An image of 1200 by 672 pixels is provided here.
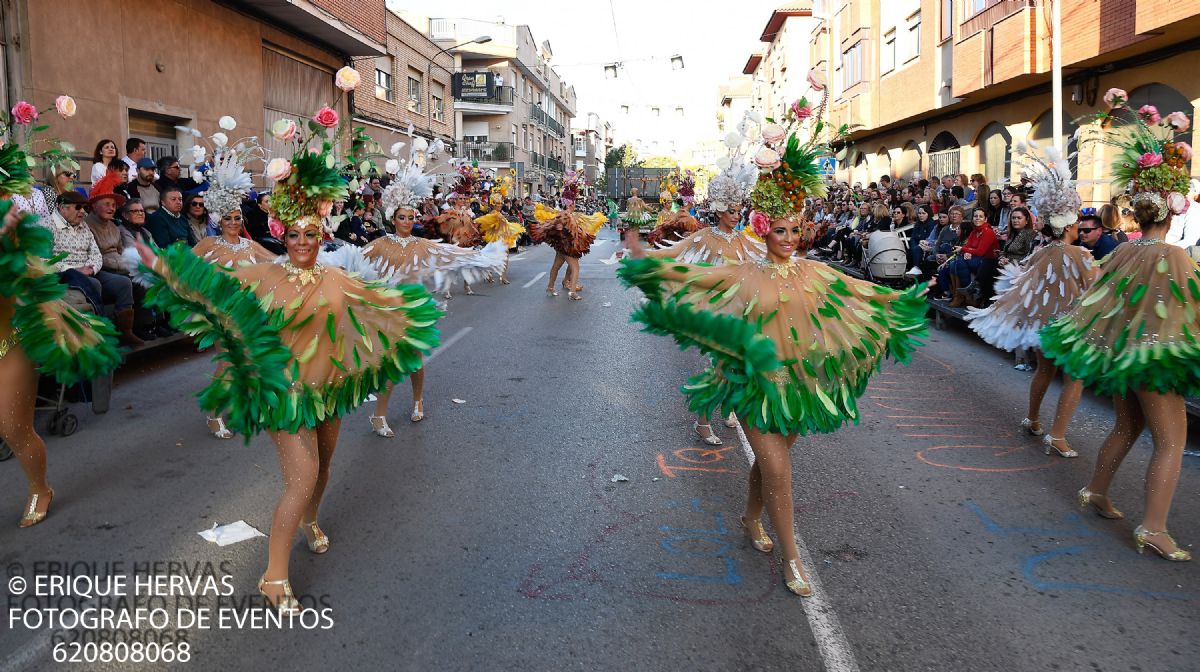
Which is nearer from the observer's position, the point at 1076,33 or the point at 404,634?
the point at 404,634

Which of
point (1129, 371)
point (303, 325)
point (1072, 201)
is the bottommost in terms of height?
point (1129, 371)

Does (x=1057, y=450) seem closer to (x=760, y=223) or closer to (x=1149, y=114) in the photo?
(x=1149, y=114)

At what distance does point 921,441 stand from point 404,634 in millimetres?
4378

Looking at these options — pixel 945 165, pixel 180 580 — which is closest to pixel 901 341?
pixel 180 580

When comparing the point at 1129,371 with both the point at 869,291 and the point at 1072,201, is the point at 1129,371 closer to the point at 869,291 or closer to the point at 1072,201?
the point at 869,291

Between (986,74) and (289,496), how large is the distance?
19.5m

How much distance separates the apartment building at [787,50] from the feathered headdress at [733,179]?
117ft

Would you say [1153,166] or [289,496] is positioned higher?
[1153,166]

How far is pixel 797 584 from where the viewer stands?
12.8ft

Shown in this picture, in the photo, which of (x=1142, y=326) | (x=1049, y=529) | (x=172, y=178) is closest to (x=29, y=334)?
(x=1049, y=529)

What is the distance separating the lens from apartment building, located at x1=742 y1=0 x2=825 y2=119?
46.9 meters

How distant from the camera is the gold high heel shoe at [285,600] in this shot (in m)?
3.74

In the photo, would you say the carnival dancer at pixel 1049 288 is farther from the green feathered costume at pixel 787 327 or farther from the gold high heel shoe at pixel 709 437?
the green feathered costume at pixel 787 327

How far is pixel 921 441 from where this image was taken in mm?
6477
